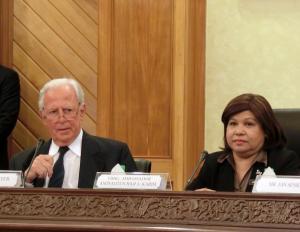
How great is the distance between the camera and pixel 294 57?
424cm

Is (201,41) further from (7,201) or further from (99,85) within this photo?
(7,201)

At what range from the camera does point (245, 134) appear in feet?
9.21

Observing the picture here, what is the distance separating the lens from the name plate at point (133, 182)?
2051mm

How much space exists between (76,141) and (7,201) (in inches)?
41.2

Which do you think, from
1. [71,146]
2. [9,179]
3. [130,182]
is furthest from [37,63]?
[130,182]

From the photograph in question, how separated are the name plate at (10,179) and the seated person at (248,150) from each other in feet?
2.75

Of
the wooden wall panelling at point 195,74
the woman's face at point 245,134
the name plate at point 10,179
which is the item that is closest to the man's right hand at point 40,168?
the name plate at point 10,179

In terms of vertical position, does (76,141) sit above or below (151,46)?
below

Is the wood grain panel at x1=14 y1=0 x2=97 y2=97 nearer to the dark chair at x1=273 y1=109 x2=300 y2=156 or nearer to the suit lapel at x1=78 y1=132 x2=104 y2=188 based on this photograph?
the suit lapel at x1=78 y1=132 x2=104 y2=188

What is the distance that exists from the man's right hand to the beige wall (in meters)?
1.93

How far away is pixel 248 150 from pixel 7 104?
7.06ft

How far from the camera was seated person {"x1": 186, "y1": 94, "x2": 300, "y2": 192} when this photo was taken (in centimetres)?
279

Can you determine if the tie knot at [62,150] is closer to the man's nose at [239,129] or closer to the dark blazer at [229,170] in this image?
the dark blazer at [229,170]

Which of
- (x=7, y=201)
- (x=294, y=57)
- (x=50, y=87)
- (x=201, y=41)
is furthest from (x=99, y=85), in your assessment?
(x=7, y=201)
